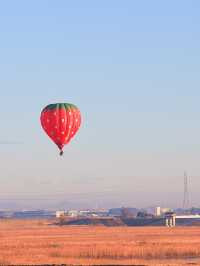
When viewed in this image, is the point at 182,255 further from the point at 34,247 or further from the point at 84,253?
the point at 34,247

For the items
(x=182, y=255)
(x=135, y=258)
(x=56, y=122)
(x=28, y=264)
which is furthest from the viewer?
(x=182, y=255)

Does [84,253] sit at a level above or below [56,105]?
below

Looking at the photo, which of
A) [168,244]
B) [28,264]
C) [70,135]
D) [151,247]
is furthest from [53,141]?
[168,244]

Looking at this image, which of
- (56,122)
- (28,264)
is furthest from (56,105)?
(28,264)

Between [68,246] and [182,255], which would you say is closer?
[182,255]

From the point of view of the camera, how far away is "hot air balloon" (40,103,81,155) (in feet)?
227

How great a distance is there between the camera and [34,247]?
92.9 metres

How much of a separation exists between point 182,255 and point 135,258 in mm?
7678

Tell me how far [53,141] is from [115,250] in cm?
2078

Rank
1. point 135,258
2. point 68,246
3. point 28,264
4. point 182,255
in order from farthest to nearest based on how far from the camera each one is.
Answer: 1. point 68,246
2. point 182,255
3. point 135,258
4. point 28,264

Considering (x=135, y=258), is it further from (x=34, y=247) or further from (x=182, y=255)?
(x=34, y=247)

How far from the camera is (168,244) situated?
96.9 m

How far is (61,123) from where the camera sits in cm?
6900

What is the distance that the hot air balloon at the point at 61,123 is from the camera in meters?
69.1
